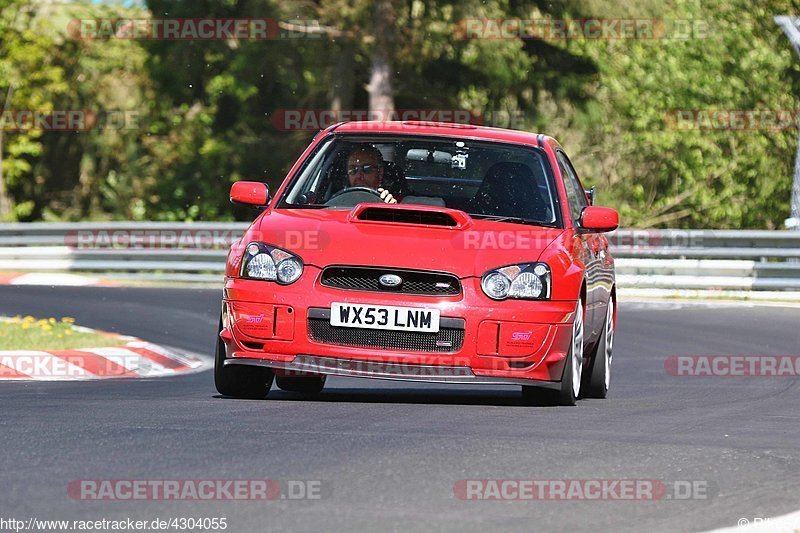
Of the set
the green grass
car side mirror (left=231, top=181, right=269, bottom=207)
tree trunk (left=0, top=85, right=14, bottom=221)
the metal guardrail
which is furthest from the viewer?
tree trunk (left=0, top=85, right=14, bottom=221)

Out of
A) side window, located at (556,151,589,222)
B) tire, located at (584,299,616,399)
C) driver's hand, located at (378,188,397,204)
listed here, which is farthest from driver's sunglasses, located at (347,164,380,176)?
tire, located at (584,299,616,399)

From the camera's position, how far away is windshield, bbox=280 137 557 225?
9.65m

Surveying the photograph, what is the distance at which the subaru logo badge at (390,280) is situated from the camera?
28.2 ft

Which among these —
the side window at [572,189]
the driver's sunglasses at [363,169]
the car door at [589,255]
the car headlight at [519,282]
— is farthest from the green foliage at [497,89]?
the car headlight at [519,282]

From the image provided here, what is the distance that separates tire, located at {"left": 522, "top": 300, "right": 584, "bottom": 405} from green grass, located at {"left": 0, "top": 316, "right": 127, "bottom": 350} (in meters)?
4.57

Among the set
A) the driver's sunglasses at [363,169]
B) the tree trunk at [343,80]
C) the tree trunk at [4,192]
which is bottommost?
the tree trunk at [4,192]

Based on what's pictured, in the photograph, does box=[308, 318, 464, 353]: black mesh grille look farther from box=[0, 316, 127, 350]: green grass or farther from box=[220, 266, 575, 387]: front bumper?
box=[0, 316, 127, 350]: green grass

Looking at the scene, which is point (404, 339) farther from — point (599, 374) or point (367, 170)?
point (599, 374)

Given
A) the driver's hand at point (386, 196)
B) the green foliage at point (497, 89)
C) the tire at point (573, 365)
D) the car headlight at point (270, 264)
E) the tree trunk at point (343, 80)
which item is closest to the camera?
the car headlight at point (270, 264)

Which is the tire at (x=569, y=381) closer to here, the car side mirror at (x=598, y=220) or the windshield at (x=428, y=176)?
the car side mirror at (x=598, y=220)

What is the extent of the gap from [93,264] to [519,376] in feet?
55.7

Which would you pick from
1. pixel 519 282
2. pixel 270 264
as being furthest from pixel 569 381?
pixel 270 264

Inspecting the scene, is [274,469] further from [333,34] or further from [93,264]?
[333,34]

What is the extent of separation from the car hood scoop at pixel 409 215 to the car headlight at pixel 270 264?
0.47 metres
